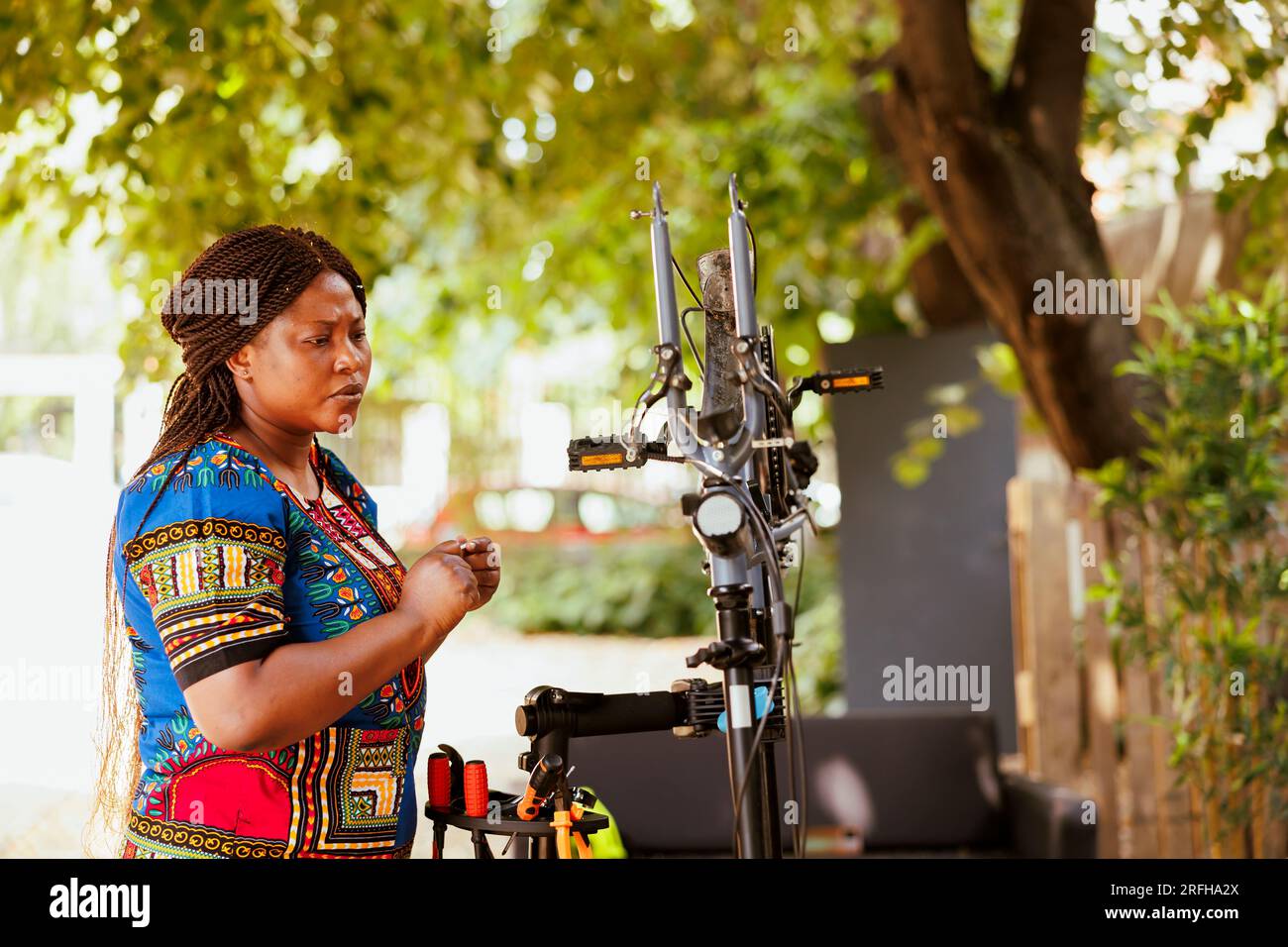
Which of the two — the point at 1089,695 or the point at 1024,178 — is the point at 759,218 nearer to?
the point at 1024,178

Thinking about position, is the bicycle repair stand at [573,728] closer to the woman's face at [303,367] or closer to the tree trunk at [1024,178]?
the woman's face at [303,367]

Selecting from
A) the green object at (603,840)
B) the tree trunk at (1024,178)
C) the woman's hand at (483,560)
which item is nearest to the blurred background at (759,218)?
the tree trunk at (1024,178)

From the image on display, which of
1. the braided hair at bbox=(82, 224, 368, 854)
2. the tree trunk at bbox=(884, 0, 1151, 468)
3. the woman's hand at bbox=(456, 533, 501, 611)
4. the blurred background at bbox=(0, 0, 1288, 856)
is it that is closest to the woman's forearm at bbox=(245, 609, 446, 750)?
the woman's hand at bbox=(456, 533, 501, 611)

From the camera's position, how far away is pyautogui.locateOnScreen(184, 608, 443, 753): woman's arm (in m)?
1.39

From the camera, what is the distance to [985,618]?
20.8 feet

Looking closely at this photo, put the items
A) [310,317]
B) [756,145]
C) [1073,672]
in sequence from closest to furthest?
[310,317], [1073,672], [756,145]

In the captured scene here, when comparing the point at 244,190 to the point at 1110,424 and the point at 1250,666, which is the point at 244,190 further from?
the point at 1250,666

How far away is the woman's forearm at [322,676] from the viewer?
1.39 m

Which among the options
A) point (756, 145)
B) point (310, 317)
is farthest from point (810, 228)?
point (310, 317)

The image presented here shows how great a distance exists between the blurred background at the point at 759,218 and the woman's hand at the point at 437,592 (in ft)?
3.63

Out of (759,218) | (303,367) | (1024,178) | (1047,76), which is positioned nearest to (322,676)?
(303,367)

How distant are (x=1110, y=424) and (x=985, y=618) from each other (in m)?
1.94

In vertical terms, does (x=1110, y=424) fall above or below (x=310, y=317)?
above

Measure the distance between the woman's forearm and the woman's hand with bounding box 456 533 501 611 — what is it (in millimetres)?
140
